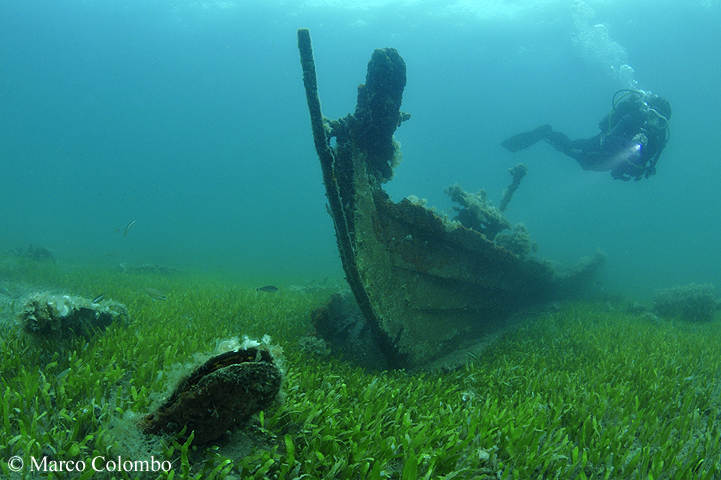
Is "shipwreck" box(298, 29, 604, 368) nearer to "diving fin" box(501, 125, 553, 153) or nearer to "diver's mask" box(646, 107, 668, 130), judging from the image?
"diver's mask" box(646, 107, 668, 130)

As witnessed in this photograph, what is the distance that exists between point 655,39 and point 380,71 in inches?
2990

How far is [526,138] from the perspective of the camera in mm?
15969

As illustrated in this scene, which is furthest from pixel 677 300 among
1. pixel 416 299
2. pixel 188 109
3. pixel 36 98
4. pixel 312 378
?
pixel 36 98

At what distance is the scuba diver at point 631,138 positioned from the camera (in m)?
11.7

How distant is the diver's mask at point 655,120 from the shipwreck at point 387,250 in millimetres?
9119

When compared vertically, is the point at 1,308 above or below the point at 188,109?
below

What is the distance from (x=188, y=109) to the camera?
15312 cm

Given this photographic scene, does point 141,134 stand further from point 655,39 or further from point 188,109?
point 655,39

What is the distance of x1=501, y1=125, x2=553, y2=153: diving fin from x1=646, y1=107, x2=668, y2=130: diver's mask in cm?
399

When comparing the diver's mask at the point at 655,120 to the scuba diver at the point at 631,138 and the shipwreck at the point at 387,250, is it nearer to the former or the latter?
the scuba diver at the point at 631,138

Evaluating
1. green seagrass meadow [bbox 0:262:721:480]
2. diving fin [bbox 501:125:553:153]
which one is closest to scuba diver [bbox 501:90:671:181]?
diving fin [bbox 501:125:553:153]

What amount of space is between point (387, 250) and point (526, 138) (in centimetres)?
1407

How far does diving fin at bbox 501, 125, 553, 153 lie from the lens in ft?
50.6

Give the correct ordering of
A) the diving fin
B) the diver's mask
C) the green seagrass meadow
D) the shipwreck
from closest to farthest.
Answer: the green seagrass meadow < the shipwreck < the diver's mask < the diving fin
